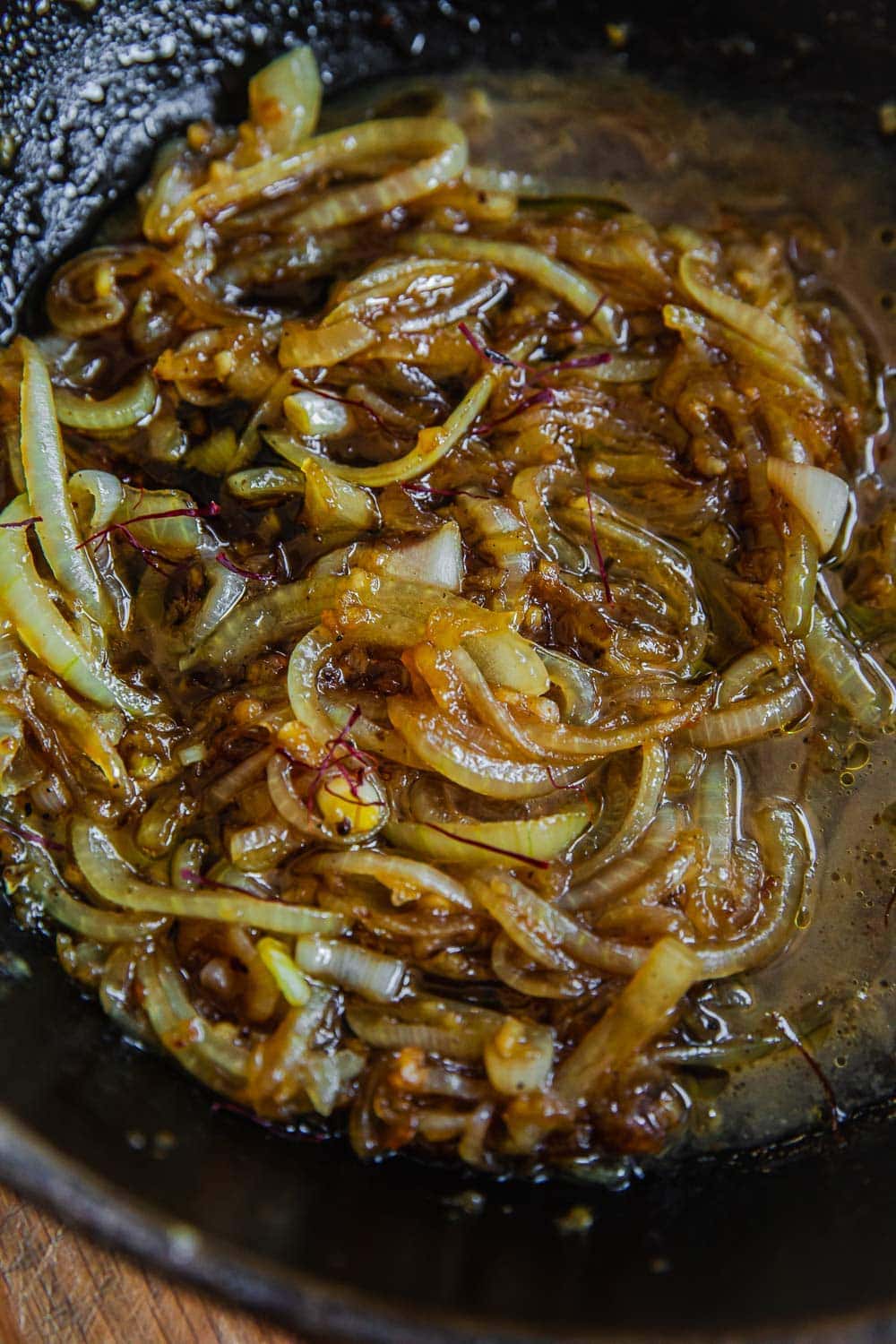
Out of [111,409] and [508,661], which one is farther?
[111,409]

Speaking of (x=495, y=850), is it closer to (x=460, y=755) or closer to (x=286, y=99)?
(x=460, y=755)

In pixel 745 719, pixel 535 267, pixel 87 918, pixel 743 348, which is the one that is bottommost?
pixel 87 918

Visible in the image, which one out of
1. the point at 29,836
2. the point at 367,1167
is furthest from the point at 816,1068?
the point at 29,836

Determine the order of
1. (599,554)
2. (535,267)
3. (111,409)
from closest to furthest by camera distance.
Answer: (599,554)
(111,409)
(535,267)

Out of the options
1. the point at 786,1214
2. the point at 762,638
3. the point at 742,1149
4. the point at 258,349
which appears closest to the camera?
the point at 786,1214

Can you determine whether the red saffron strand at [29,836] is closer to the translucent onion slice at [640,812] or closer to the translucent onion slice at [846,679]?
the translucent onion slice at [640,812]

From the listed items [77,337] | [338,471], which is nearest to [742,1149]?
[338,471]

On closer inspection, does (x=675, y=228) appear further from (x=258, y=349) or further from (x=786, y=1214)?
(x=786, y=1214)
